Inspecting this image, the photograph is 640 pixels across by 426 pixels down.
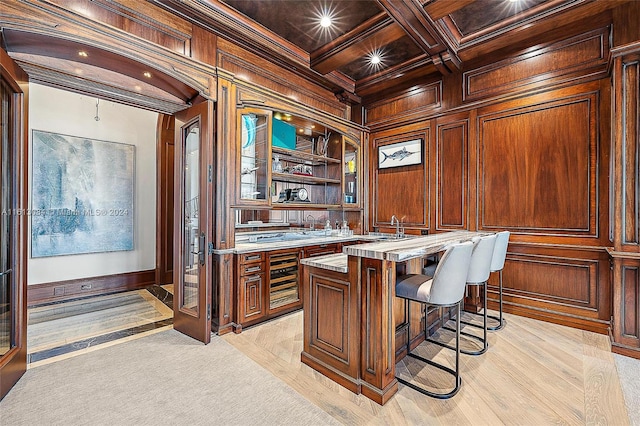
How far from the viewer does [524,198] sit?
3479mm

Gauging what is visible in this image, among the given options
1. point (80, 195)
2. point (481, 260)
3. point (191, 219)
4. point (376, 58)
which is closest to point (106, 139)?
point (80, 195)

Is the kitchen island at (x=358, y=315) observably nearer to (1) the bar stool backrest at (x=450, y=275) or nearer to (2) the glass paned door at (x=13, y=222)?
(1) the bar stool backrest at (x=450, y=275)

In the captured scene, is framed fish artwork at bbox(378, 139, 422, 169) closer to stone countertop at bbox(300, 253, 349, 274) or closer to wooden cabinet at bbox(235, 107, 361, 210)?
wooden cabinet at bbox(235, 107, 361, 210)

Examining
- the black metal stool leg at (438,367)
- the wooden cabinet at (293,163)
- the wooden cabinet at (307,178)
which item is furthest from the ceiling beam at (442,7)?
the black metal stool leg at (438,367)

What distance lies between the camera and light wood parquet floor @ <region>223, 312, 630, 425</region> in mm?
1805

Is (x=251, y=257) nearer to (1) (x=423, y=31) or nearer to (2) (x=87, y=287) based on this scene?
(2) (x=87, y=287)

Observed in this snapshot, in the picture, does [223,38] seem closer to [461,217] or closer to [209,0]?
[209,0]

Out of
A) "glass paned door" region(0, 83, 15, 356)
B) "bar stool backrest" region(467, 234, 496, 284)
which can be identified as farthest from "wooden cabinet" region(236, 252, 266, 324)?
"bar stool backrest" region(467, 234, 496, 284)

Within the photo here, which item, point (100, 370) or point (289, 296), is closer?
point (100, 370)

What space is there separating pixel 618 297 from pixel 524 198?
1.26 m

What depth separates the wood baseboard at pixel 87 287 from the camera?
3885 millimetres

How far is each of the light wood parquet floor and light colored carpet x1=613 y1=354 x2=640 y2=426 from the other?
0.04 meters

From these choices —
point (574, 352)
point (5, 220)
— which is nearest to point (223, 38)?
point (5, 220)

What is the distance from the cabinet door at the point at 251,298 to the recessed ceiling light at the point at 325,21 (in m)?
2.83
